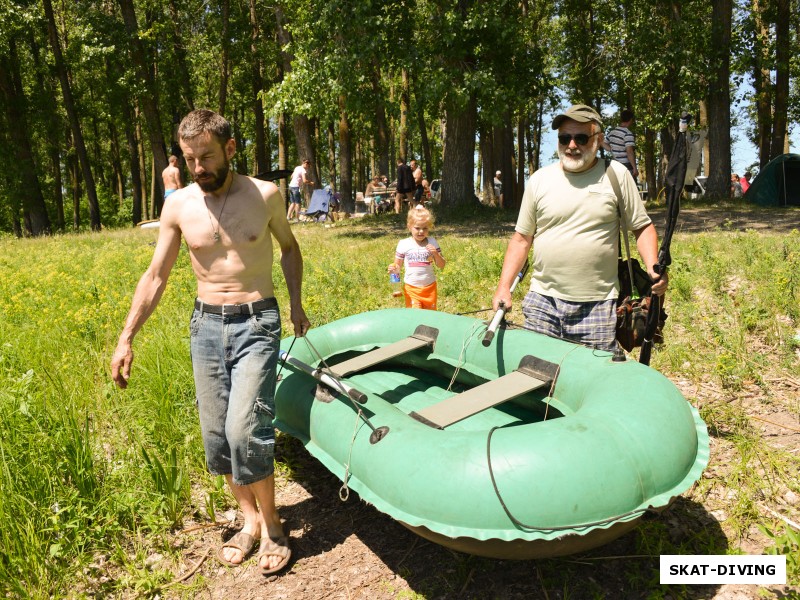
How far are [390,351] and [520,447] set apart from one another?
5.88ft

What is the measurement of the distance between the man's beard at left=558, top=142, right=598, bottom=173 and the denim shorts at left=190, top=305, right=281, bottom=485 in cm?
176

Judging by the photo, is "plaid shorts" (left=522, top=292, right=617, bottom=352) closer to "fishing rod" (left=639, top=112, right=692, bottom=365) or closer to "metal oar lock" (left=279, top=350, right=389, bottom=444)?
"fishing rod" (left=639, top=112, right=692, bottom=365)

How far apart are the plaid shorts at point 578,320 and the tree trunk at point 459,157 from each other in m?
11.0

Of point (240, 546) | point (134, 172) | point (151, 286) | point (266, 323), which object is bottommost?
point (240, 546)

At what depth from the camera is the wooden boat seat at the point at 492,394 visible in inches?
128

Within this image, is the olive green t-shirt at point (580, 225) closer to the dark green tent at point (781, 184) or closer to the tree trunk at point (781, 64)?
the dark green tent at point (781, 184)

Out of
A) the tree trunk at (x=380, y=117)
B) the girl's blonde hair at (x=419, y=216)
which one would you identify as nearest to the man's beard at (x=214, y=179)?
the girl's blonde hair at (x=419, y=216)

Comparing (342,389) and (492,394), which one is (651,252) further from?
(342,389)

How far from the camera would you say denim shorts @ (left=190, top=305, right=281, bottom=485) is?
10.2 ft

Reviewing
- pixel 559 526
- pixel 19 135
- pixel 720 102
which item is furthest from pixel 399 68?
pixel 19 135

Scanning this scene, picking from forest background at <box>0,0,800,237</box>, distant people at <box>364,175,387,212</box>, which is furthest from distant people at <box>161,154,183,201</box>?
distant people at <box>364,175,387,212</box>

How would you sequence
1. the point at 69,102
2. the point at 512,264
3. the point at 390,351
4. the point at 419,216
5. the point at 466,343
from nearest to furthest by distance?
the point at 512,264
the point at 466,343
the point at 390,351
the point at 419,216
the point at 69,102

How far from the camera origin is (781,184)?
14.2m

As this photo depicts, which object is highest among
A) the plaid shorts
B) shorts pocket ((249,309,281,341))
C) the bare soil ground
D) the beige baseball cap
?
the beige baseball cap
